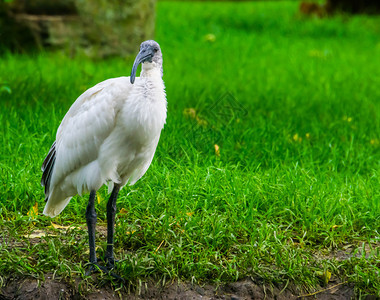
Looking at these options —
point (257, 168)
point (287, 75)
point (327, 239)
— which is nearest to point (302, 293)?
point (327, 239)

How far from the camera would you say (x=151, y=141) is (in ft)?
10.4

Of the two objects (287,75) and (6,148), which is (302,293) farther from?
(287,75)

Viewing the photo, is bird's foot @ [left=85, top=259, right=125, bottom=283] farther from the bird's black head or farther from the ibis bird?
the bird's black head

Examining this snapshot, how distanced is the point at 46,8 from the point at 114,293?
16.4 ft

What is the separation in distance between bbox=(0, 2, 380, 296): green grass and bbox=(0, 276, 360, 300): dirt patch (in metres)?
0.06

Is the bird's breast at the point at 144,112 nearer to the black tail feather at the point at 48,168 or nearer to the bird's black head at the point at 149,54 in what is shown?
the bird's black head at the point at 149,54

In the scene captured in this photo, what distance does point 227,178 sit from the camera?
14.1 ft

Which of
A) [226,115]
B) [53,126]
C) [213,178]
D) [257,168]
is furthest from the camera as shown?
[226,115]

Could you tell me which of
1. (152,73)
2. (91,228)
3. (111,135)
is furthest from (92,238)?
(152,73)

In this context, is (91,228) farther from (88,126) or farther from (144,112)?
(144,112)

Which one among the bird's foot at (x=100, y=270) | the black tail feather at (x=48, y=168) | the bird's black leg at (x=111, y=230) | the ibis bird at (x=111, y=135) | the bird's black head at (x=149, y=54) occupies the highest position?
the bird's black head at (x=149, y=54)

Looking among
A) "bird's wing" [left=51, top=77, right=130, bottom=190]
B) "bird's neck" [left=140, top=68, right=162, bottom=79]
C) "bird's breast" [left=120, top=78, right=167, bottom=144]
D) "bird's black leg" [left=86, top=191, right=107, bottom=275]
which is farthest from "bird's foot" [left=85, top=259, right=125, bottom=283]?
"bird's neck" [left=140, top=68, right=162, bottom=79]

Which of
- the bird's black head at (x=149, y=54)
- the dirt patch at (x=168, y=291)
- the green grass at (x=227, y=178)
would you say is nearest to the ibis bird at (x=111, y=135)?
the bird's black head at (x=149, y=54)

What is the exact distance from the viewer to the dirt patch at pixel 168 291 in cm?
325
